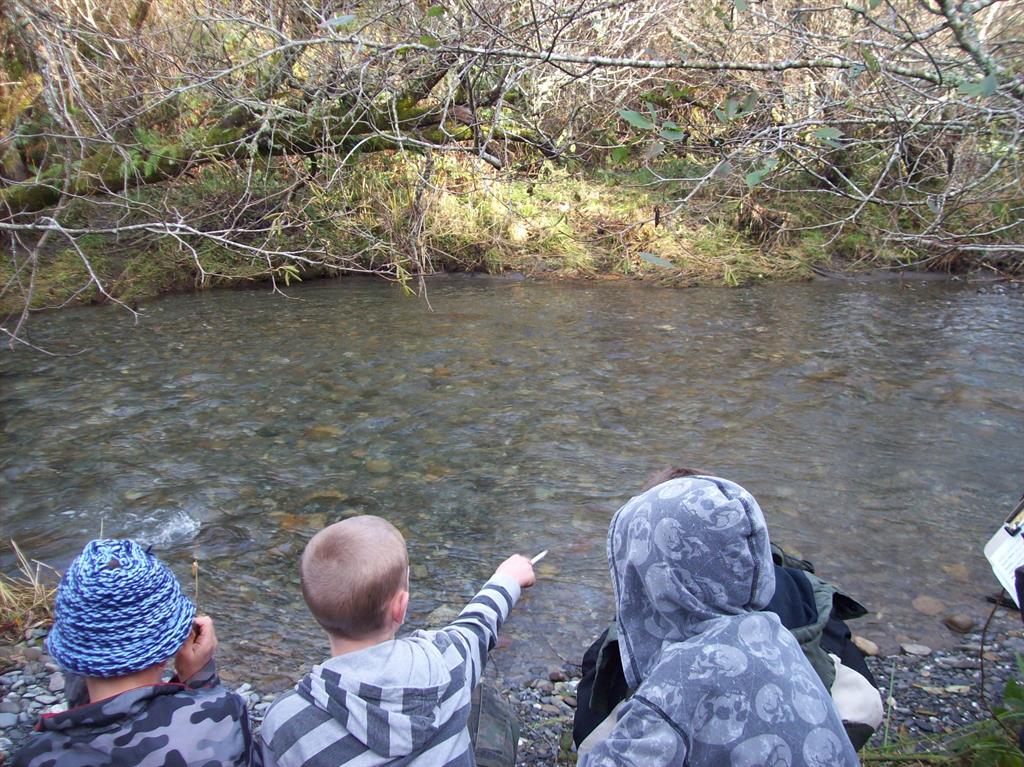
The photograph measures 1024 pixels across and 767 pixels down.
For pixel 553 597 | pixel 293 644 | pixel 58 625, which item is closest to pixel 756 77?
pixel 553 597

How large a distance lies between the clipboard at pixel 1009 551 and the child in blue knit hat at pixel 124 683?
1.70m

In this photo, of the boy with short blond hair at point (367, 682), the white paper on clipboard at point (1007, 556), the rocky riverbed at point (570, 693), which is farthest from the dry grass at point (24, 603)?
the white paper on clipboard at point (1007, 556)

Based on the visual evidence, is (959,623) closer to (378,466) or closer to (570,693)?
(570,693)

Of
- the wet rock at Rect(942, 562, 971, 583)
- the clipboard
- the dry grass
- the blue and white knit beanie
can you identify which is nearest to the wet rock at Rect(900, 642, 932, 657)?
the wet rock at Rect(942, 562, 971, 583)

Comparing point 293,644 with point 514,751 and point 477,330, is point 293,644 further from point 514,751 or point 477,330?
point 477,330

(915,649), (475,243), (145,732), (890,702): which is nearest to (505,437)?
(915,649)

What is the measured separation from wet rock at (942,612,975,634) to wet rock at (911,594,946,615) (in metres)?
0.06

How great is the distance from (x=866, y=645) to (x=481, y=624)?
6.30ft

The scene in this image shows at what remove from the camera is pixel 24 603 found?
350cm

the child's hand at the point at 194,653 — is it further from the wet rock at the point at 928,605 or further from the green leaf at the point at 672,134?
the wet rock at the point at 928,605

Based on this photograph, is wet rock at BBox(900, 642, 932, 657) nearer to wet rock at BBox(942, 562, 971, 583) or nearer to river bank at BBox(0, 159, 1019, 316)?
wet rock at BBox(942, 562, 971, 583)

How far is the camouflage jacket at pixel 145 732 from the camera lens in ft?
5.43

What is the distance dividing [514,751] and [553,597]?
122 cm

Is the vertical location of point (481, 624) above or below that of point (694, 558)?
below
